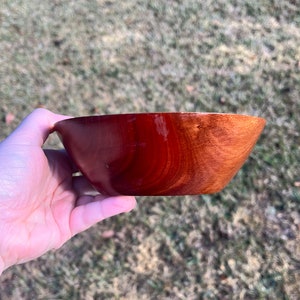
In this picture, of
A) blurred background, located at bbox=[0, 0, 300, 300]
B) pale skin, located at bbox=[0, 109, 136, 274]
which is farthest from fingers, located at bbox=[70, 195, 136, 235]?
blurred background, located at bbox=[0, 0, 300, 300]

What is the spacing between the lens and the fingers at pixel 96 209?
5.13ft

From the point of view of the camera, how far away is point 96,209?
161 centimetres

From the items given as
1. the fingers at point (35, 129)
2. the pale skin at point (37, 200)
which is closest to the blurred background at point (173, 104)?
the pale skin at point (37, 200)

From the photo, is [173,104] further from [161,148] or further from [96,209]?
[161,148]

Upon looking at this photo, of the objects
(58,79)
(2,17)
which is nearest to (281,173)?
(58,79)

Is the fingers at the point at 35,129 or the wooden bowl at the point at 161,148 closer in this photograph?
the wooden bowl at the point at 161,148

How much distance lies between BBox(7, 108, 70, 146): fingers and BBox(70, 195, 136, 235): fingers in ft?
0.83

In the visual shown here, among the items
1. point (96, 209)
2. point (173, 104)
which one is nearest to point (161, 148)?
point (96, 209)

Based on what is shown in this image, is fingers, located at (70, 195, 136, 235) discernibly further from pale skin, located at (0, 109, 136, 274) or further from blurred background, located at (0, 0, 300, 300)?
blurred background, located at (0, 0, 300, 300)

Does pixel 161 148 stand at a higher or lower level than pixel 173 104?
higher

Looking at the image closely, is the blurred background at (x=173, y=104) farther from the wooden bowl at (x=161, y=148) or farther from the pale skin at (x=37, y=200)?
the wooden bowl at (x=161, y=148)

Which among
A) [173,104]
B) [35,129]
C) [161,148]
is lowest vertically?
[173,104]

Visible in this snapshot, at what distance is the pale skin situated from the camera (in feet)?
4.99

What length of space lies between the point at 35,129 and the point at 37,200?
0.77ft
